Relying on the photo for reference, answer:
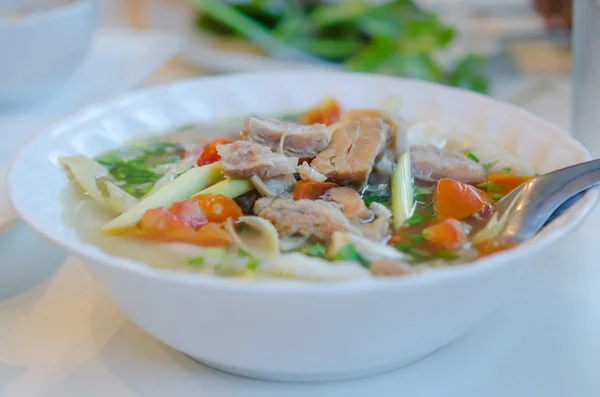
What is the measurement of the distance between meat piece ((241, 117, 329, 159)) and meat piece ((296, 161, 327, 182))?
0.32ft

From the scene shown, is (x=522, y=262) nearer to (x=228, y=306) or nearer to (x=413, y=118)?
(x=228, y=306)

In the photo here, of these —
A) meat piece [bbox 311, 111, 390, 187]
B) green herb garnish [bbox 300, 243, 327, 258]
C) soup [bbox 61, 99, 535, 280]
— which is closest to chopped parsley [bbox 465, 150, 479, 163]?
soup [bbox 61, 99, 535, 280]

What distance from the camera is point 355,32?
3027 mm

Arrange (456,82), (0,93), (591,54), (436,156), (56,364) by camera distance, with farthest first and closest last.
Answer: (456,82)
(0,93)
(591,54)
(436,156)
(56,364)

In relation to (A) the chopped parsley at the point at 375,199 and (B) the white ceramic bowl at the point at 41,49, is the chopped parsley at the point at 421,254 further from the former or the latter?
(B) the white ceramic bowl at the point at 41,49

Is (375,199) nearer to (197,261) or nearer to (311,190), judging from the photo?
(311,190)

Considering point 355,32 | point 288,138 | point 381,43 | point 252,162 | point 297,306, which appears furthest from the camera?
point 355,32

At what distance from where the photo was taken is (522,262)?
1063 millimetres

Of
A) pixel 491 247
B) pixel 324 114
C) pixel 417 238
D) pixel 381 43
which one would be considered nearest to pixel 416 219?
pixel 417 238

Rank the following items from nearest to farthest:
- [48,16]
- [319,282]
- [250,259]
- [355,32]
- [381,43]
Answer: [319,282] < [250,259] < [48,16] < [381,43] < [355,32]

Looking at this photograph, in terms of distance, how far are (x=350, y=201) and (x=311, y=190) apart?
0.09m

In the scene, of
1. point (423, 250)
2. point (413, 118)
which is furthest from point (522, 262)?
point (413, 118)

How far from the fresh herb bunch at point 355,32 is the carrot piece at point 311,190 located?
132cm

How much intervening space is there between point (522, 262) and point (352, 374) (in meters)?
0.34
